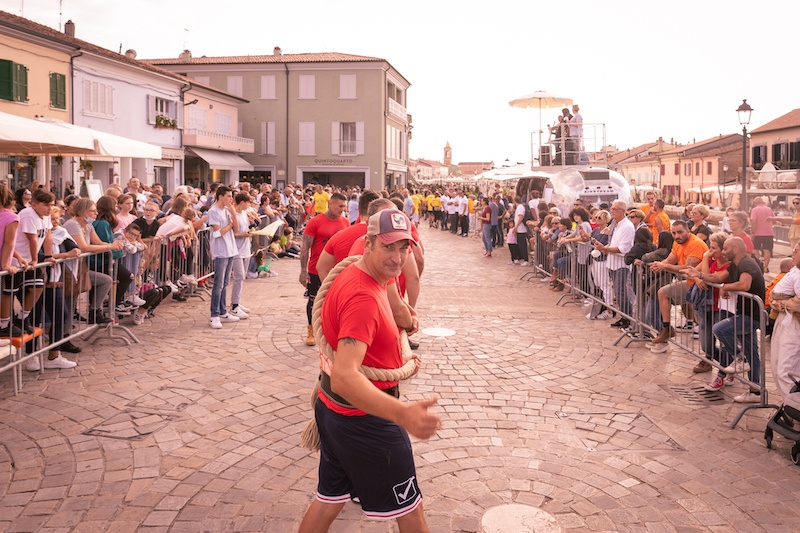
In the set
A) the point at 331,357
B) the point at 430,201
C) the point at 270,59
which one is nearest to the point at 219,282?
the point at 331,357

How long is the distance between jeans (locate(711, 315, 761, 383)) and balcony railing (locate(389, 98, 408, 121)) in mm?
48780

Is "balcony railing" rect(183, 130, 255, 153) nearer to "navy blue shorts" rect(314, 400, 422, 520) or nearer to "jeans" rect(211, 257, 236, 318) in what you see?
"jeans" rect(211, 257, 236, 318)

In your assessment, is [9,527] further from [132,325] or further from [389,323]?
[132,325]

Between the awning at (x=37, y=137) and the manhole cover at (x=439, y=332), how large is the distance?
612cm

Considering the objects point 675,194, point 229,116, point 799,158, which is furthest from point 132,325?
point 675,194

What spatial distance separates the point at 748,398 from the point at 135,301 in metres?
7.71

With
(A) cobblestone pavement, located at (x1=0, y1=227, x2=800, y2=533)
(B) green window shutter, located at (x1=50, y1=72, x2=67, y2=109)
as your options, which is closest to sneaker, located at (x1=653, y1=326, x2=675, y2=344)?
(A) cobblestone pavement, located at (x1=0, y1=227, x2=800, y2=533)

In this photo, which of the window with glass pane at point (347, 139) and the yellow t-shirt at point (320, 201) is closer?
the yellow t-shirt at point (320, 201)

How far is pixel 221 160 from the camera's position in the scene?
42156 mm

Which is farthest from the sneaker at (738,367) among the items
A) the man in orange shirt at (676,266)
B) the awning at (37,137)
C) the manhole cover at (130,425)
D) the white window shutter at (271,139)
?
the white window shutter at (271,139)

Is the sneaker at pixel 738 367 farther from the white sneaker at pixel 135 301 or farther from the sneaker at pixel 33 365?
the white sneaker at pixel 135 301

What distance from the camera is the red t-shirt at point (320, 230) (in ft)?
26.7

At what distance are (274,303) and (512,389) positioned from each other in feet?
19.7

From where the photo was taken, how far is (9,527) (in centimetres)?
397
